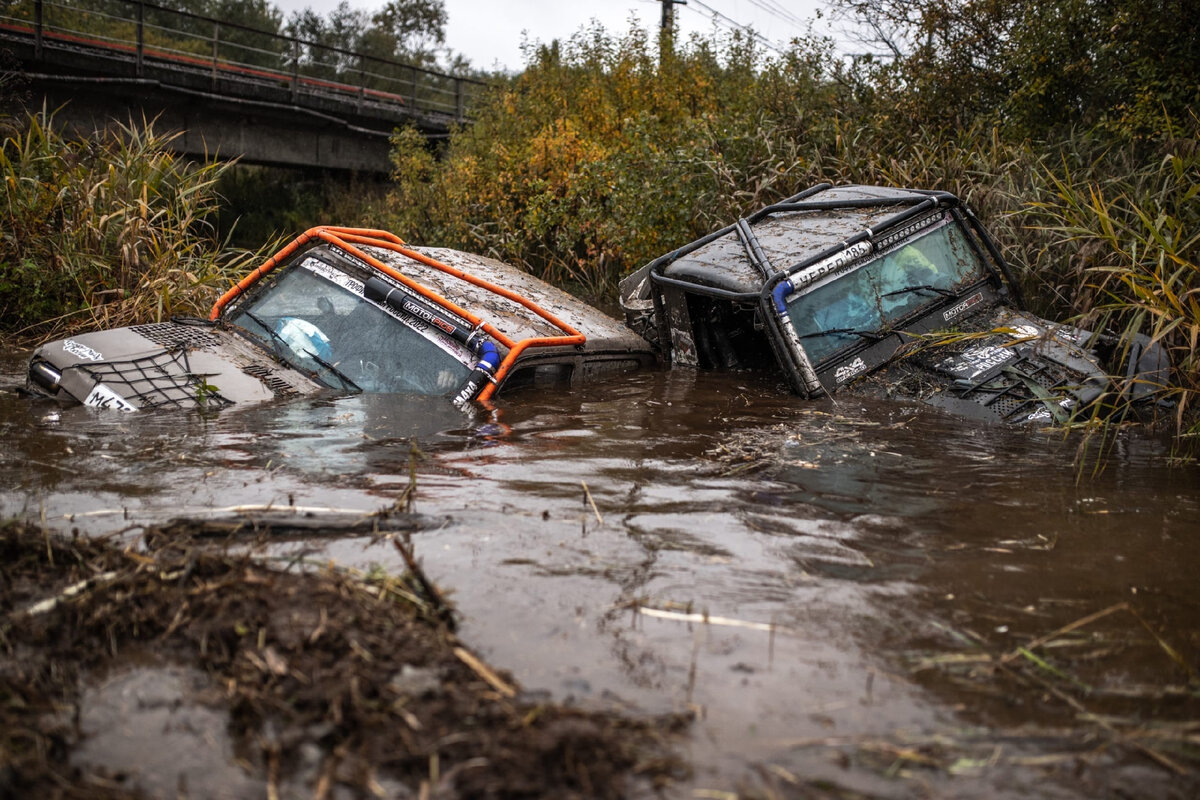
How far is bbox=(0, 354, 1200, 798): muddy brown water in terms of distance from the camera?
227 centimetres

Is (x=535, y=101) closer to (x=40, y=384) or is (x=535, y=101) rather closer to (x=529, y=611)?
(x=40, y=384)

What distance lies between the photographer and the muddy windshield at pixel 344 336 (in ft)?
18.8

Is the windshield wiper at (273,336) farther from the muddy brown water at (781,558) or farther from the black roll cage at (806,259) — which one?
the black roll cage at (806,259)

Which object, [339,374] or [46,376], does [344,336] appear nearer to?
[339,374]

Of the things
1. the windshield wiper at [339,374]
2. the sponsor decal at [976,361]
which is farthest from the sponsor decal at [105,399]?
the sponsor decal at [976,361]

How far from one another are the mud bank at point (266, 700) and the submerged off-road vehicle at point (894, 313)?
12.9 ft

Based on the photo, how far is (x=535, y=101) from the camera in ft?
54.3

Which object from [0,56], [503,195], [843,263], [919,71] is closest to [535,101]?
[503,195]

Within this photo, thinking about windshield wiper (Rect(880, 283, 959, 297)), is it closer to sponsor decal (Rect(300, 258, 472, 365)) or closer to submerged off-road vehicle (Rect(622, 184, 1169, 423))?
submerged off-road vehicle (Rect(622, 184, 1169, 423))

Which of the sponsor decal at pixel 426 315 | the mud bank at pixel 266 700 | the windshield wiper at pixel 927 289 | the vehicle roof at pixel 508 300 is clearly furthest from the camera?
the windshield wiper at pixel 927 289

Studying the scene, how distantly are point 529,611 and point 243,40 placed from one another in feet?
148

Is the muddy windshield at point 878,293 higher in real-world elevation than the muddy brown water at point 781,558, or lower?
higher

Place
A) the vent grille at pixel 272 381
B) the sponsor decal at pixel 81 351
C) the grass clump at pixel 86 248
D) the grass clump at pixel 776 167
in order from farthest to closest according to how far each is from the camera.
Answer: the grass clump at pixel 86 248 < the grass clump at pixel 776 167 < the vent grille at pixel 272 381 < the sponsor decal at pixel 81 351

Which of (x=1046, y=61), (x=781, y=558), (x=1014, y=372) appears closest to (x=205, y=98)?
(x=1046, y=61)
